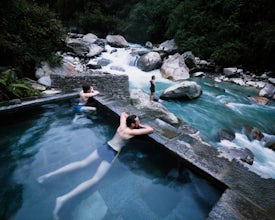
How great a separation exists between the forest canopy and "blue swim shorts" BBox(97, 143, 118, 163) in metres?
6.18

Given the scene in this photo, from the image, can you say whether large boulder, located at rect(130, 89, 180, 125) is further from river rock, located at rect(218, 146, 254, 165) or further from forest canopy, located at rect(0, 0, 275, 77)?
forest canopy, located at rect(0, 0, 275, 77)

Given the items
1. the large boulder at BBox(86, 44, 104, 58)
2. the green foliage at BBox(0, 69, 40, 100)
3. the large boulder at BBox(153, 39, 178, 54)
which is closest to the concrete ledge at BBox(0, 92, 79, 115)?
the green foliage at BBox(0, 69, 40, 100)

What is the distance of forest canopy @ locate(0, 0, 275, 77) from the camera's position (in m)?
7.88

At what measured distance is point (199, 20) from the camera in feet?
51.1

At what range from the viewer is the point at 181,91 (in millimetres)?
8852

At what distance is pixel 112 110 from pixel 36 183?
2.12m

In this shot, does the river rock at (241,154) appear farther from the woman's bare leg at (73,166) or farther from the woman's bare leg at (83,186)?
the woman's bare leg at (73,166)

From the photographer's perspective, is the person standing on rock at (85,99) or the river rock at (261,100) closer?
the person standing on rock at (85,99)

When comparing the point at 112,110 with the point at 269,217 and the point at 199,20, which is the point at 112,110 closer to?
the point at 269,217

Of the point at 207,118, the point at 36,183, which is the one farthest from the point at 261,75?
the point at 36,183

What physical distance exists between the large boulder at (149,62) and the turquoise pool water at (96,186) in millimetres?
9423

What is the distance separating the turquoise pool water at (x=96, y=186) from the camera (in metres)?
2.48

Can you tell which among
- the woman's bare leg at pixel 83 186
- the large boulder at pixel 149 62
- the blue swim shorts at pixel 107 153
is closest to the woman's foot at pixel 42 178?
the woman's bare leg at pixel 83 186

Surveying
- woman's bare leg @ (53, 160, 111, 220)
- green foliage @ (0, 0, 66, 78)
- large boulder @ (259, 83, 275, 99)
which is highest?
green foliage @ (0, 0, 66, 78)
